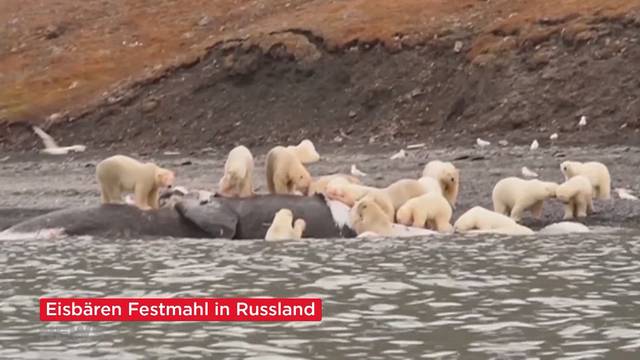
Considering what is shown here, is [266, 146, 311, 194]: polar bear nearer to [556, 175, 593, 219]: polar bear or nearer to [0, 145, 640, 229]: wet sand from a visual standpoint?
[0, 145, 640, 229]: wet sand

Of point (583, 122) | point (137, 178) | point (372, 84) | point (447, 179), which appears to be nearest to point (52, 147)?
point (372, 84)

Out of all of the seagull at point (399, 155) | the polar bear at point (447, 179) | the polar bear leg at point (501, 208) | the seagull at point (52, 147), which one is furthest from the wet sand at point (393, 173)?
the seagull at point (52, 147)

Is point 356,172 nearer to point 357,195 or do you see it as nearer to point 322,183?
point 322,183

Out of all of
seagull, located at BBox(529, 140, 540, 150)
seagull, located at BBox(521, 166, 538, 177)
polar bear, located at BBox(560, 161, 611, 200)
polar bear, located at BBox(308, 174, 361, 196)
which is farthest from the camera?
seagull, located at BBox(529, 140, 540, 150)

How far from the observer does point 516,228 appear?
921 inches

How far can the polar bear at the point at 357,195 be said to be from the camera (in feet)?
80.7

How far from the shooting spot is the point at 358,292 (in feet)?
54.2

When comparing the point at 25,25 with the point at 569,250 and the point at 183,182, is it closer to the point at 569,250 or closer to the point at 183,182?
the point at 183,182

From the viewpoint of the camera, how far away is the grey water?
12.9 meters

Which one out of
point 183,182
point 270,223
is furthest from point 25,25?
point 270,223

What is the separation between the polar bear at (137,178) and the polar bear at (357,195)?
3261 millimetres

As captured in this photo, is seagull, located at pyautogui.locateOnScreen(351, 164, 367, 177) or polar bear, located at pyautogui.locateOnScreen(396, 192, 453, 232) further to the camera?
seagull, located at pyautogui.locateOnScreen(351, 164, 367, 177)

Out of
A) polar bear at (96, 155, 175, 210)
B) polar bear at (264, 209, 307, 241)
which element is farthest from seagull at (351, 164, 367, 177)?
polar bear at (264, 209, 307, 241)

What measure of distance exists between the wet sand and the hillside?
9.20 feet
